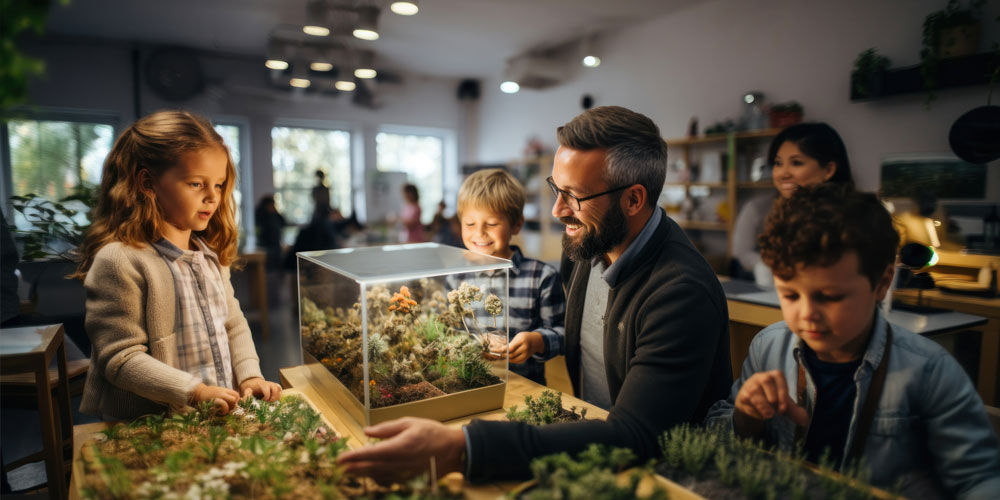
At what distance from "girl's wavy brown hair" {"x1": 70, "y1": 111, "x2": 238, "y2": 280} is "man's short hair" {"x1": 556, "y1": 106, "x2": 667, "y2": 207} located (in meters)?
1.05

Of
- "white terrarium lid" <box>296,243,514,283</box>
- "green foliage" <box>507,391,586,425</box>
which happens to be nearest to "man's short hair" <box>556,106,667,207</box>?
"white terrarium lid" <box>296,243,514,283</box>

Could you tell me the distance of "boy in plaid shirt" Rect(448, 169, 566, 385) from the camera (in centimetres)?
188

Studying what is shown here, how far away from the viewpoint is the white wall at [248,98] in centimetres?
699

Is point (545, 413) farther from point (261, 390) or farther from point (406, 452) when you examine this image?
point (261, 390)

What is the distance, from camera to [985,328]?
10.4 feet

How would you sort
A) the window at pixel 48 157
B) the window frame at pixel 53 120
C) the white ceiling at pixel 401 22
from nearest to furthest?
the white ceiling at pixel 401 22, the window frame at pixel 53 120, the window at pixel 48 157

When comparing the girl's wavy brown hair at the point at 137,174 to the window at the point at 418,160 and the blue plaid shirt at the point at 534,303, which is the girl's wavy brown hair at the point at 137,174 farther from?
the window at the point at 418,160

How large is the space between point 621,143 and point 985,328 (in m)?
3.06

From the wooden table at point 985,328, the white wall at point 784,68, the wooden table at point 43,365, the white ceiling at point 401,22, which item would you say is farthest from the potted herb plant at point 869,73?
the wooden table at point 43,365

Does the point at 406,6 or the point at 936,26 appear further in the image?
the point at 406,6

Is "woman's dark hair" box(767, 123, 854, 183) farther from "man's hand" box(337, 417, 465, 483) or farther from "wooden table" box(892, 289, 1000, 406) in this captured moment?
"man's hand" box(337, 417, 465, 483)

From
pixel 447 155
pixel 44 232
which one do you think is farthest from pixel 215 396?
pixel 447 155

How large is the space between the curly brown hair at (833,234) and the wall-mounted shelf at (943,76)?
371 cm

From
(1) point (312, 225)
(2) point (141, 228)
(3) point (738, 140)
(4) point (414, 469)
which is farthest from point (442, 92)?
(4) point (414, 469)
